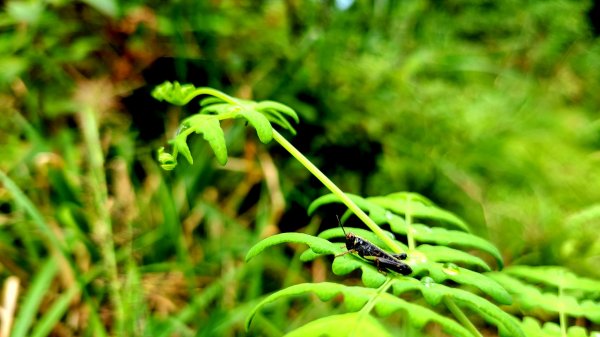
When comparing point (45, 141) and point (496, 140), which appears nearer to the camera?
point (45, 141)

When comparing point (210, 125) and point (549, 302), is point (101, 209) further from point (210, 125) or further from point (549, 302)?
point (549, 302)

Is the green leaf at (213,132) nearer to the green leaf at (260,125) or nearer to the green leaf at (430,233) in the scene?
the green leaf at (260,125)

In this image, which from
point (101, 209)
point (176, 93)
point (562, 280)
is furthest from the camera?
point (101, 209)

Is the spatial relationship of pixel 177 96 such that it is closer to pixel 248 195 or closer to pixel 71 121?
pixel 248 195

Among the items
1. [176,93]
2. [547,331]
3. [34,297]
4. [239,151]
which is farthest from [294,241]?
[239,151]

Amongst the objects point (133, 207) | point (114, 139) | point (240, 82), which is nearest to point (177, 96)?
point (133, 207)

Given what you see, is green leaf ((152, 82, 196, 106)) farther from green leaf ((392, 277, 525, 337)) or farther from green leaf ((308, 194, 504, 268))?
green leaf ((392, 277, 525, 337))

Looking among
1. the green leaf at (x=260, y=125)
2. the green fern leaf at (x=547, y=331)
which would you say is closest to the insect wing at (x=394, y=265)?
the green leaf at (x=260, y=125)
